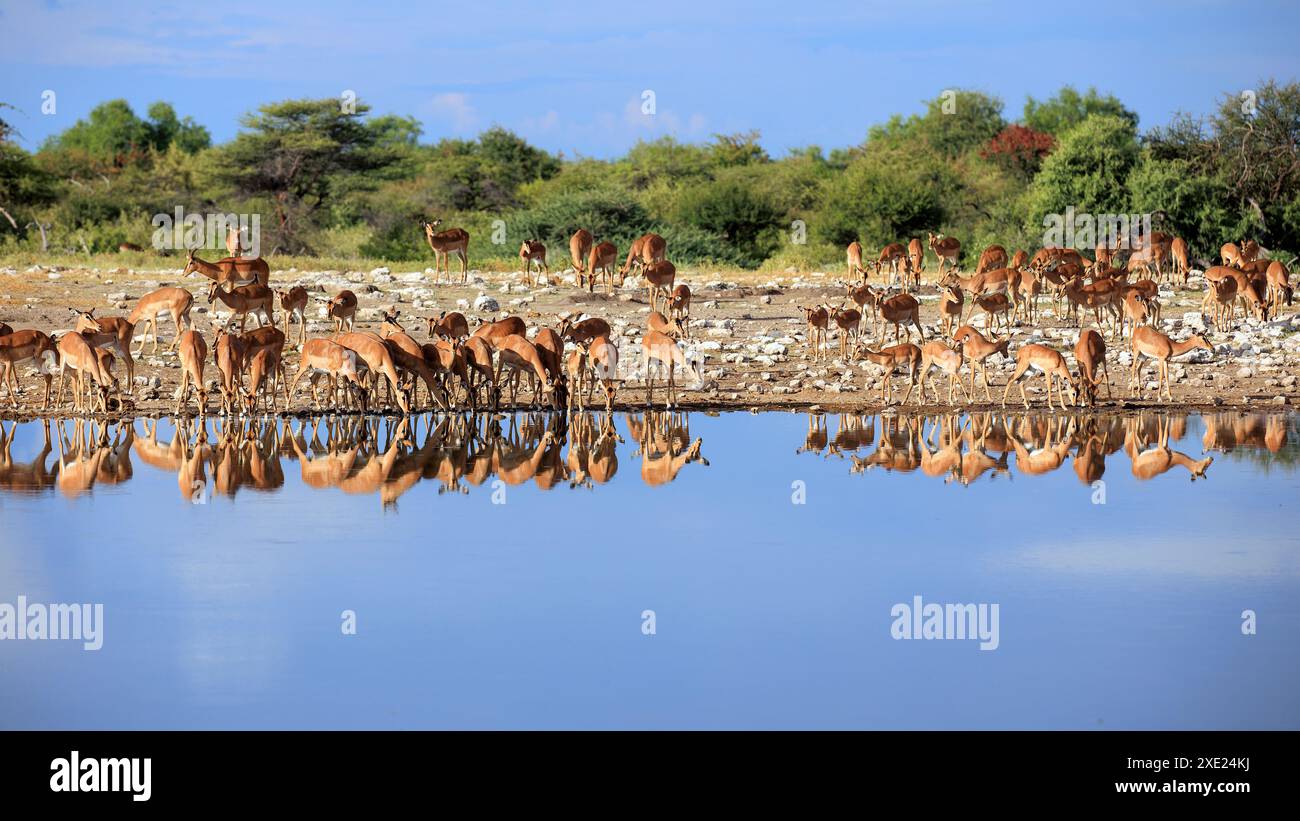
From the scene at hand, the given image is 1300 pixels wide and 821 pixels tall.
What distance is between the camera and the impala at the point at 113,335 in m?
15.5

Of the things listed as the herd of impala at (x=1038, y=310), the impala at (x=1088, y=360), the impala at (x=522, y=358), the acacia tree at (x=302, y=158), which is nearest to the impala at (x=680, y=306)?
the herd of impala at (x=1038, y=310)

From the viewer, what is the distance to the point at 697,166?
48438 millimetres

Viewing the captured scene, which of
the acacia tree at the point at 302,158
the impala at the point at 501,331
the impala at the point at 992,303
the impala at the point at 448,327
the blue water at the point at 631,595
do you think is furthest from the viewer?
the acacia tree at the point at 302,158

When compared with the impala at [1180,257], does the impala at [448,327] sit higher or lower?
lower

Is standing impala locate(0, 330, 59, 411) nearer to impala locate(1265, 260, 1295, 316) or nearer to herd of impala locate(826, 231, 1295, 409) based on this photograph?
herd of impala locate(826, 231, 1295, 409)

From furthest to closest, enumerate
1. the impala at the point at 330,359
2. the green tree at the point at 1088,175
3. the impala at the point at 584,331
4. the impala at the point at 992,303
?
the green tree at the point at 1088,175 → the impala at the point at 992,303 → the impala at the point at 584,331 → the impala at the point at 330,359

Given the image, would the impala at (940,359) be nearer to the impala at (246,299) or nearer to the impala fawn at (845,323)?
the impala fawn at (845,323)

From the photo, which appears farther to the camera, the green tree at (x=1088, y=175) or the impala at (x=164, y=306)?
the green tree at (x=1088, y=175)

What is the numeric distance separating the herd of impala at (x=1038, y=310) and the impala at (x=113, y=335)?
6774mm

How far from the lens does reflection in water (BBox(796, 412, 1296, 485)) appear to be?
13.1 meters

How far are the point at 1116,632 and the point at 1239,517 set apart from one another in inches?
127

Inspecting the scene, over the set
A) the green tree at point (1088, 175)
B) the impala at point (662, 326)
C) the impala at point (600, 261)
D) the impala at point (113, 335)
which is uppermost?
the green tree at point (1088, 175)

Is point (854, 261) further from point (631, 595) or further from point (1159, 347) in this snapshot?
point (631, 595)
